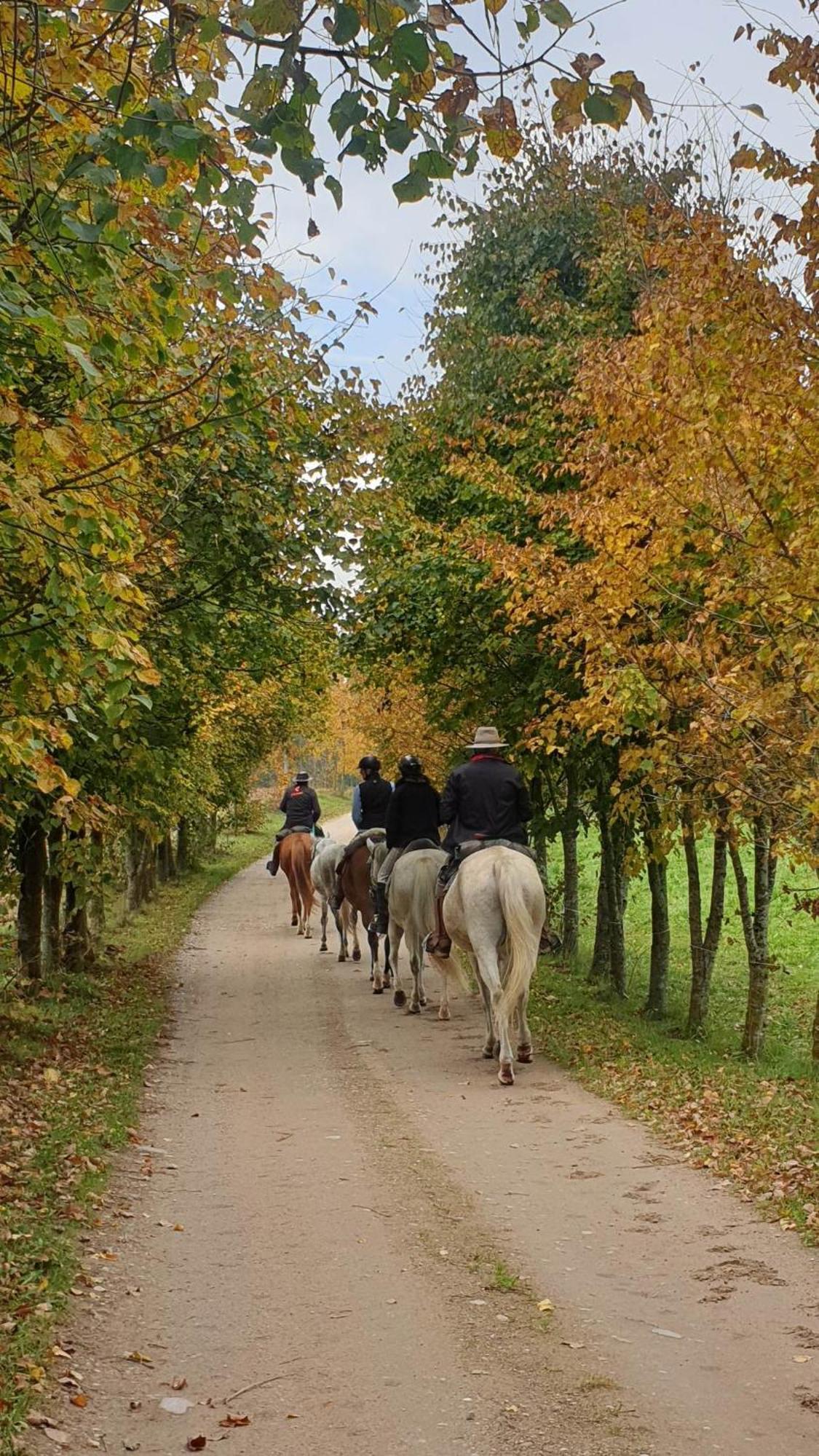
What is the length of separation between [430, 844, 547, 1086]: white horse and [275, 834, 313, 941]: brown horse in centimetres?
1306

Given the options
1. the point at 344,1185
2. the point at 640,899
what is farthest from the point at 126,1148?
the point at 640,899

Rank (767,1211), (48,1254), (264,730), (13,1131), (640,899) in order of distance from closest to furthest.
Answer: (48,1254), (767,1211), (13,1131), (640,899), (264,730)

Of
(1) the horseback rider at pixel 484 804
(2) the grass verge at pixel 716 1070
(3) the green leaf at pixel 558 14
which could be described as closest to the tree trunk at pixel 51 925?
(1) the horseback rider at pixel 484 804

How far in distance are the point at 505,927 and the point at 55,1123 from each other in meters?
4.24

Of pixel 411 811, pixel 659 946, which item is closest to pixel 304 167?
pixel 411 811

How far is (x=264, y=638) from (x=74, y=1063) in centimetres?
548

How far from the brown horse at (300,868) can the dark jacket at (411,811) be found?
8959mm

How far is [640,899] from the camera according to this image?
32.7 meters

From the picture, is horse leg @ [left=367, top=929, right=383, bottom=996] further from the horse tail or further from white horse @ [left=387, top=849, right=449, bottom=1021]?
the horse tail

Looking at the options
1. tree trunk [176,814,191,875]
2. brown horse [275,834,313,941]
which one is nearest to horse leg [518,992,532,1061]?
brown horse [275,834,313,941]

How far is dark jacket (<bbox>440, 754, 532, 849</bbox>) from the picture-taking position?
12289 mm

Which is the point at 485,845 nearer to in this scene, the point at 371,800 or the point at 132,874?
the point at 371,800

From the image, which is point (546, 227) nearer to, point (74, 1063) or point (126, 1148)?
point (74, 1063)

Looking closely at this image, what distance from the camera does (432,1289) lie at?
20.0ft
